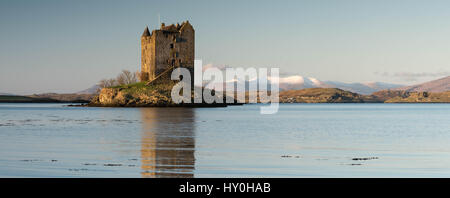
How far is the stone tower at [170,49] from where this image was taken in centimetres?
11556

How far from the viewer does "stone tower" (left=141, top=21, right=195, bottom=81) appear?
115562 mm

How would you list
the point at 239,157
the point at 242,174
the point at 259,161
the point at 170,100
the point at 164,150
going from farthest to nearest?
the point at 170,100 < the point at 164,150 < the point at 239,157 < the point at 259,161 < the point at 242,174

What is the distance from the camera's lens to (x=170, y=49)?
116062mm

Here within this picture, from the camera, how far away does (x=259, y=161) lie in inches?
641
